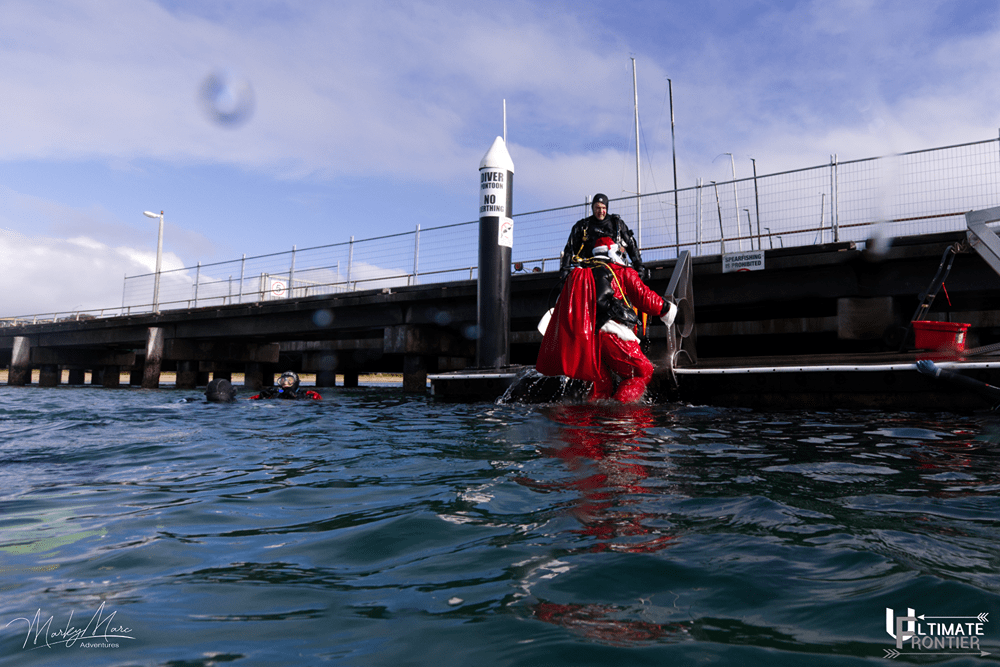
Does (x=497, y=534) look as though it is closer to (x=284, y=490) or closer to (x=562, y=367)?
(x=284, y=490)

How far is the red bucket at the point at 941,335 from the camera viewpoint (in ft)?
21.0

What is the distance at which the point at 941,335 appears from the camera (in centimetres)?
656

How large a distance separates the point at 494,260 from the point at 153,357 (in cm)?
1468

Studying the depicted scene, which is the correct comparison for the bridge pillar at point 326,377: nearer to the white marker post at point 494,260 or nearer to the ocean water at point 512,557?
the white marker post at point 494,260

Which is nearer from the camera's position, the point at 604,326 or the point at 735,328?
the point at 604,326

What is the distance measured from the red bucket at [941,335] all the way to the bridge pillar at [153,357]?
19965 mm

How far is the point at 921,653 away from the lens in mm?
1101

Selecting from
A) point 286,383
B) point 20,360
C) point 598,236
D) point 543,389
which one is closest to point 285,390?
point 286,383

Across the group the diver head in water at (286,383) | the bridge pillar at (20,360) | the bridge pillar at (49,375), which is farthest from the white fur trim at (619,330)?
the bridge pillar at (49,375)

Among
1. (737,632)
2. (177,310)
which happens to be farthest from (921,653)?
(177,310)

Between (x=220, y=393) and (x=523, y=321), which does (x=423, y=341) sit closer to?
(x=523, y=321)

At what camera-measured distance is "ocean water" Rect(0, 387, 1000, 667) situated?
3.91 ft

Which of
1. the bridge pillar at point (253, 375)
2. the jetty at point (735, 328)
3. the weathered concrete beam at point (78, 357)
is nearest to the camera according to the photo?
the jetty at point (735, 328)

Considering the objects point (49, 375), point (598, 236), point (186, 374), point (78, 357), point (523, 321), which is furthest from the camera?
point (49, 375)
